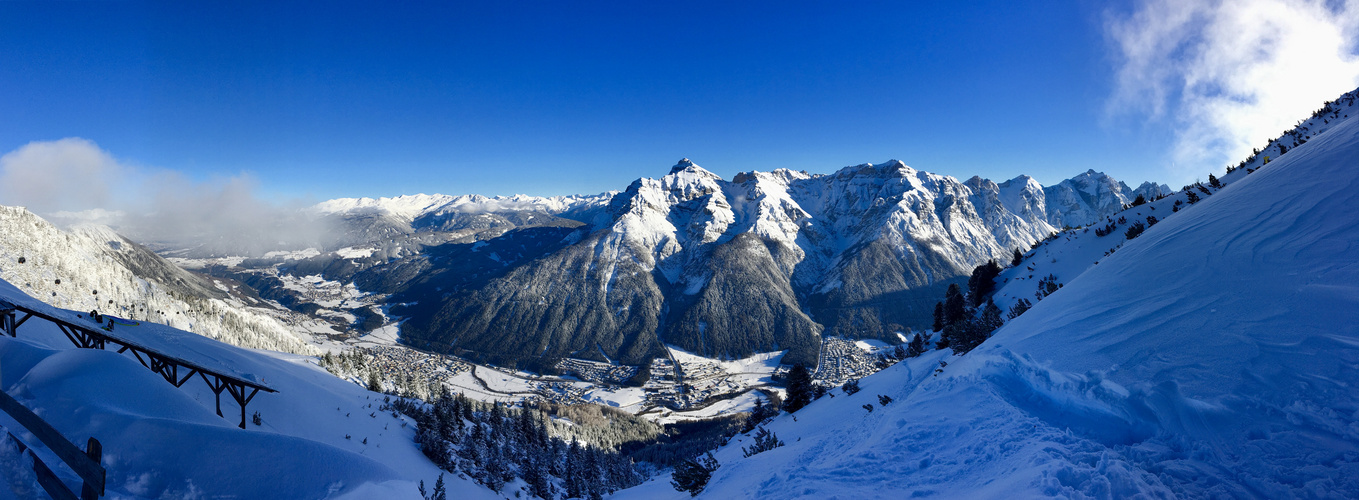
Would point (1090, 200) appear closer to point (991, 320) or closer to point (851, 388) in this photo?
point (991, 320)

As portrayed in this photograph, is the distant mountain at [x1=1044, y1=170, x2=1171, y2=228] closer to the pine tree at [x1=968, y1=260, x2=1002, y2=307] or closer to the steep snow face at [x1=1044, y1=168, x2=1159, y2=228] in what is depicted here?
the steep snow face at [x1=1044, y1=168, x2=1159, y2=228]

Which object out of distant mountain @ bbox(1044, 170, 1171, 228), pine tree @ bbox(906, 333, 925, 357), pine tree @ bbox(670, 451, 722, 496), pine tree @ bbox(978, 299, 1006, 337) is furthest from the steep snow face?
pine tree @ bbox(670, 451, 722, 496)

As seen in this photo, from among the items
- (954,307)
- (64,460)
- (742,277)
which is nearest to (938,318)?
(954,307)

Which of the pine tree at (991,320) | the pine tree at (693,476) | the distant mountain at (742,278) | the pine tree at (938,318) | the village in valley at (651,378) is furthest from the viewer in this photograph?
the distant mountain at (742,278)

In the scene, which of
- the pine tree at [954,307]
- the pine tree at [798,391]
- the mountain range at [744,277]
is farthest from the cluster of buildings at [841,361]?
the pine tree at [798,391]

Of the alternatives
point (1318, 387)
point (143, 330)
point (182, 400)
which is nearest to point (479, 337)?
point (143, 330)

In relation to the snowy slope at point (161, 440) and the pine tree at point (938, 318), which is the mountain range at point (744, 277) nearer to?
the pine tree at point (938, 318)

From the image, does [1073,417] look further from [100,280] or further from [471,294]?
[471,294]
